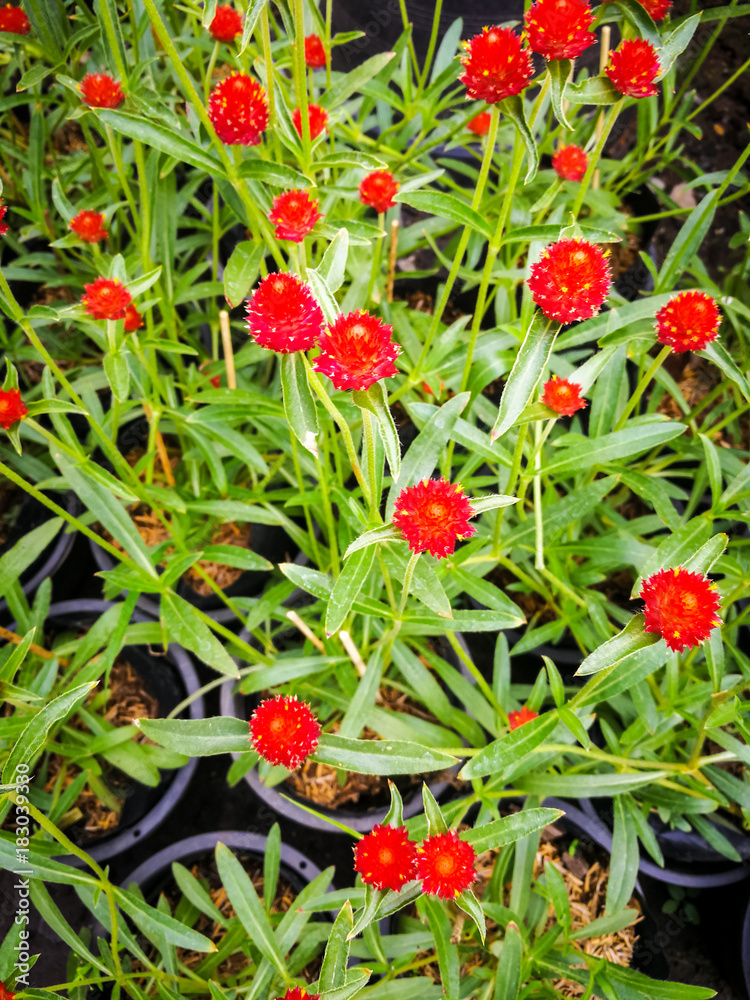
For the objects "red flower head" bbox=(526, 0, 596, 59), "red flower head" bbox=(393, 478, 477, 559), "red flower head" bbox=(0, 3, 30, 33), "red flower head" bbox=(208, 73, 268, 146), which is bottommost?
"red flower head" bbox=(393, 478, 477, 559)

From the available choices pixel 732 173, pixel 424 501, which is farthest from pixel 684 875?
pixel 732 173

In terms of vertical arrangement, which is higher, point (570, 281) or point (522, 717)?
point (570, 281)

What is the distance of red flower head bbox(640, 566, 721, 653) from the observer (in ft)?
2.41

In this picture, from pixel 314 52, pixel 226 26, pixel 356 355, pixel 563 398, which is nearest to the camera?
pixel 356 355

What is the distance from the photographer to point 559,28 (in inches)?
29.4

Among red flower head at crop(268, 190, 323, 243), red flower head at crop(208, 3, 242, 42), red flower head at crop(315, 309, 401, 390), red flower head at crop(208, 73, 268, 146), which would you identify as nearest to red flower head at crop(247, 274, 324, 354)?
red flower head at crop(315, 309, 401, 390)

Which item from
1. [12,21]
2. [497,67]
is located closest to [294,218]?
[497,67]

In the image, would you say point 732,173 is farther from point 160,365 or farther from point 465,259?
point 160,365

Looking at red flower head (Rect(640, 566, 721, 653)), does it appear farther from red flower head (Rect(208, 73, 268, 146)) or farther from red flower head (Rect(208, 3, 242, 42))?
red flower head (Rect(208, 3, 242, 42))

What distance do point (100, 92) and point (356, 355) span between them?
79cm

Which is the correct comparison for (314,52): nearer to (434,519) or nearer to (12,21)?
(12,21)

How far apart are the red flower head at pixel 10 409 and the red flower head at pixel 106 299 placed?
194 mm

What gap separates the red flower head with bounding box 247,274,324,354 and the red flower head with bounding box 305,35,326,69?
2.81 feet

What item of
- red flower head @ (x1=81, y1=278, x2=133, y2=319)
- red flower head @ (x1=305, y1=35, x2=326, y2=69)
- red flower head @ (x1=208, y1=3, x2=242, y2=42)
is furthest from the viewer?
red flower head @ (x1=305, y1=35, x2=326, y2=69)
